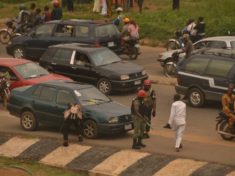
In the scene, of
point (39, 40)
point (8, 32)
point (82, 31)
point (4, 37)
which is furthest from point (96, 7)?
point (82, 31)

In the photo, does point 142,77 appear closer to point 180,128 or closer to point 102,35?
point 102,35

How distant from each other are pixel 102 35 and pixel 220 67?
8.31 metres

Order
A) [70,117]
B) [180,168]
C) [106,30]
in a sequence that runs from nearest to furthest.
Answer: [180,168]
[70,117]
[106,30]

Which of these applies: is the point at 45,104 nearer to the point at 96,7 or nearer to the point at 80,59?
the point at 80,59

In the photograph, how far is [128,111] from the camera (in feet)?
77.8

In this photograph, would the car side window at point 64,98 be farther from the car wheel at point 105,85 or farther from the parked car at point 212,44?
the parked car at point 212,44

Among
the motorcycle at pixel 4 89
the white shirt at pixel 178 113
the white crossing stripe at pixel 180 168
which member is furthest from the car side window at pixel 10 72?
the white crossing stripe at pixel 180 168

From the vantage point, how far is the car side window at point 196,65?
1087 inches

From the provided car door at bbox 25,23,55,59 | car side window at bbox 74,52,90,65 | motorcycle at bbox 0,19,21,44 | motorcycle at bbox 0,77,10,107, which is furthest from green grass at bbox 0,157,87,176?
motorcycle at bbox 0,19,21,44

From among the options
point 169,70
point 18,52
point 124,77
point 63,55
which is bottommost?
point 169,70

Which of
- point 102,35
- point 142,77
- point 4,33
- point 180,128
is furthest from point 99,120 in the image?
point 4,33

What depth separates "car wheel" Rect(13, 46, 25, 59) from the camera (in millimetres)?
35594

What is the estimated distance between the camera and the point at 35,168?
2214 centimetres

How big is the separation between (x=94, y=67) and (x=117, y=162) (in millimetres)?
8880
